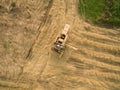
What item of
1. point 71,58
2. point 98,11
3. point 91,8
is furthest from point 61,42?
point 98,11

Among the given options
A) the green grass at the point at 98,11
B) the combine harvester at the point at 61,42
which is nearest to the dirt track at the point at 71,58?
the combine harvester at the point at 61,42

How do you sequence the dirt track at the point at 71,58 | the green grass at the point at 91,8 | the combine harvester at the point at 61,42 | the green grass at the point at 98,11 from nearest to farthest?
the dirt track at the point at 71,58, the combine harvester at the point at 61,42, the green grass at the point at 98,11, the green grass at the point at 91,8

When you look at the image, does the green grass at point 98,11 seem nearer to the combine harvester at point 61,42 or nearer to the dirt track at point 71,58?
the dirt track at point 71,58

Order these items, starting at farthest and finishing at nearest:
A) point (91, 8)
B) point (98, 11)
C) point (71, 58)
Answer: point (91, 8), point (98, 11), point (71, 58)

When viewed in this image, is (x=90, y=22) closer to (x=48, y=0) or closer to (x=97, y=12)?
(x=97, y=12)

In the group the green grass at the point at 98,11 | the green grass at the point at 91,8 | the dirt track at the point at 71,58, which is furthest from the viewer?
the green grass at the point at 91,8

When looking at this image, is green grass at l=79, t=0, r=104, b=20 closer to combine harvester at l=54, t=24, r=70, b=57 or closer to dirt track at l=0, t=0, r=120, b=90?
dirt track at l=0, t=0, r=120, b=90

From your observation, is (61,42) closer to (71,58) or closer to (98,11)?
(71,58)

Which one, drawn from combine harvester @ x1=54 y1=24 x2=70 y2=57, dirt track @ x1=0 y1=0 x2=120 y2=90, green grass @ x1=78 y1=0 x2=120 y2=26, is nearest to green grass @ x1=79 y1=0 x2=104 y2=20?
green grass @ x1=78 y1=0 x2=120 y2=26

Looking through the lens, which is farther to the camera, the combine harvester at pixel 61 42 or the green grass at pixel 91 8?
the green grass at pixel 91 8
